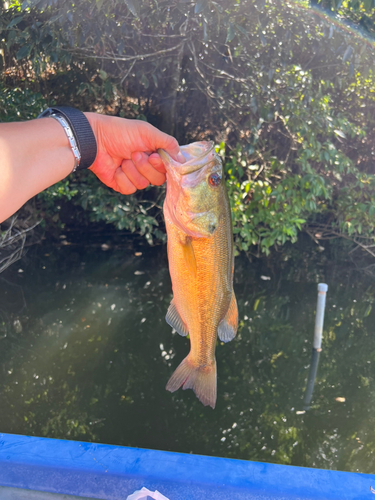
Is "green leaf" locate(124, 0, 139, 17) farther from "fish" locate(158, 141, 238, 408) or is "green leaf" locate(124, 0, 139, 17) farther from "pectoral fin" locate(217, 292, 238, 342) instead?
"pectoral fin" locate(217, 292, 238, 342)

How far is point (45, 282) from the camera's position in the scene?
651cm

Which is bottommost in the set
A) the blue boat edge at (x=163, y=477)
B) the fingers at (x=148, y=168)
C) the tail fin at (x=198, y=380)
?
the blue boat edge at (x=163, y=477)

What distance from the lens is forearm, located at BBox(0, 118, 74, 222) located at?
5.03ft

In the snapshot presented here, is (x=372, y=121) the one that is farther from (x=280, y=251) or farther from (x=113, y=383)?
(x=113, y=383)

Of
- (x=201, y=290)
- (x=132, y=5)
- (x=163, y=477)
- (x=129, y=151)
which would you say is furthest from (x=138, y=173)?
(x=132, y=5)

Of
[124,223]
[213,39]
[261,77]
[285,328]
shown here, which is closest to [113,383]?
[285,328]

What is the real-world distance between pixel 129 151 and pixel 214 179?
53 cm

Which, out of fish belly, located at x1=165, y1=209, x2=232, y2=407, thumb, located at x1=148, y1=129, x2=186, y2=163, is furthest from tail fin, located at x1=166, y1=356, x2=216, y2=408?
thumb, located at x1=148, y1=129, x2=186, y2=163

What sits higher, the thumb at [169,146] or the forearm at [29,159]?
the thumb at [169,146]

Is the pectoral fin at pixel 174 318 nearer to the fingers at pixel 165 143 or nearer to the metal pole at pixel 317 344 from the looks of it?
the fingers at pixel 165 143

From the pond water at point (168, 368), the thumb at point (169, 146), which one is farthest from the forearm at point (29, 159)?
the pond water at point (168, 368)

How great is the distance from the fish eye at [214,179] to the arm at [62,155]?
174mm

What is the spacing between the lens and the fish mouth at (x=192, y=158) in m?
1.74

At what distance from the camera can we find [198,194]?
1734mm
